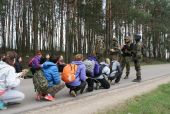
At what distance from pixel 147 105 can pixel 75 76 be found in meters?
2.42

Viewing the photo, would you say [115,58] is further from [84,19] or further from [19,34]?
[84,19]

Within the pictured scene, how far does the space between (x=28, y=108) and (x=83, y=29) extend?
107ft

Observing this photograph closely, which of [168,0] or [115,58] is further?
[168,0]

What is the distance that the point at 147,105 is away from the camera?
11633 mm

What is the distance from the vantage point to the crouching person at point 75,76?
1235cm

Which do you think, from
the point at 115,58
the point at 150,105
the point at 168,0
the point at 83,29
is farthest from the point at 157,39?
the point at 150,105

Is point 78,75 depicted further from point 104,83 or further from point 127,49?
point 127,49

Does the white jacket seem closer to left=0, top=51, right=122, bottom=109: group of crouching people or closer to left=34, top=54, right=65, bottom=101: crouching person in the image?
left=0, top=51, right=122, bottom=109: group of crouching people

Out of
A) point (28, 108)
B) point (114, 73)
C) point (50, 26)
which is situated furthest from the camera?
point (50, 26)

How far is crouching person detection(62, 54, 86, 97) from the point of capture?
12.4m

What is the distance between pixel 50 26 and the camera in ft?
124

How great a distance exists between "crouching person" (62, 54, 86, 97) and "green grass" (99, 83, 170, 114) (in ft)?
5.39

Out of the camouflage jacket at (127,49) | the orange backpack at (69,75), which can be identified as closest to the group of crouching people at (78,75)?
the orange backpack at (69,75)

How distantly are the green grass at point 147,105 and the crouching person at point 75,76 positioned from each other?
1643 mm
